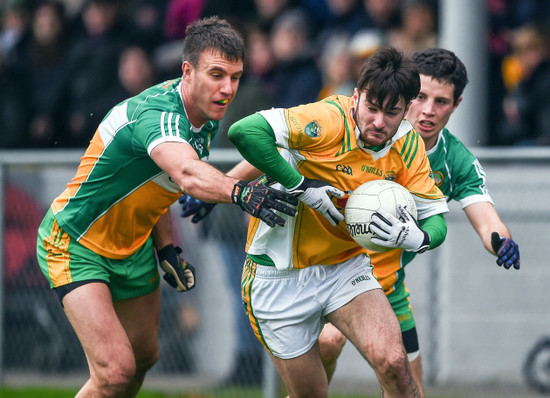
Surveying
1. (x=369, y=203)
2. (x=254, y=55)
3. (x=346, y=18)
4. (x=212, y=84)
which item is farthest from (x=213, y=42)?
(x=346, y=18)

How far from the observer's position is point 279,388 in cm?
765

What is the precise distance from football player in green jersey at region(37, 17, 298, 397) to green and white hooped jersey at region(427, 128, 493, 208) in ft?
3.79

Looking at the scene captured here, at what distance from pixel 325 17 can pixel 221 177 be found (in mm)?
6083

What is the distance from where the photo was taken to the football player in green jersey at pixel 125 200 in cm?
529

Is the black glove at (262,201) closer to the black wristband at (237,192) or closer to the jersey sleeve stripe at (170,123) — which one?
the black wristband at (237,192)

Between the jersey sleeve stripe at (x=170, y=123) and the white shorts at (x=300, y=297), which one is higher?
the jersey sleeve stripe at (x=170, y=123)

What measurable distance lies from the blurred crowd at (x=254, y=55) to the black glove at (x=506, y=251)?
326 cm

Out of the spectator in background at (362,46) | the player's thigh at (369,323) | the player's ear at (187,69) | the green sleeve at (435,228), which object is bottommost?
the player's thigh at (369,323)

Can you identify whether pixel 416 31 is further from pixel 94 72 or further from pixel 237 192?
pixel 237 192

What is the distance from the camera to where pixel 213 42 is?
5.32m

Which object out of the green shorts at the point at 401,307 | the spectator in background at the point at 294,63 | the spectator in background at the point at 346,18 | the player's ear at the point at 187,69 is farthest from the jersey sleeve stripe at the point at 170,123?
the spectator in background at the point at 346,18

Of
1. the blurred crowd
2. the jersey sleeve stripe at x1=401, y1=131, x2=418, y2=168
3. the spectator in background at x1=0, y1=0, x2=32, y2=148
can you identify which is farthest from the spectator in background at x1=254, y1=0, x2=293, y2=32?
the jersey sleeve stripe at x1=401, y1=131, x2=418, y2=168

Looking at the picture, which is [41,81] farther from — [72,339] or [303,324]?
[303,324]

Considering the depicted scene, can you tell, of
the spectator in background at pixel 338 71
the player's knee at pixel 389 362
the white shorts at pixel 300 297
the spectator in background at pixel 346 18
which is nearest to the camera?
the player's knee at pixel 389 362
